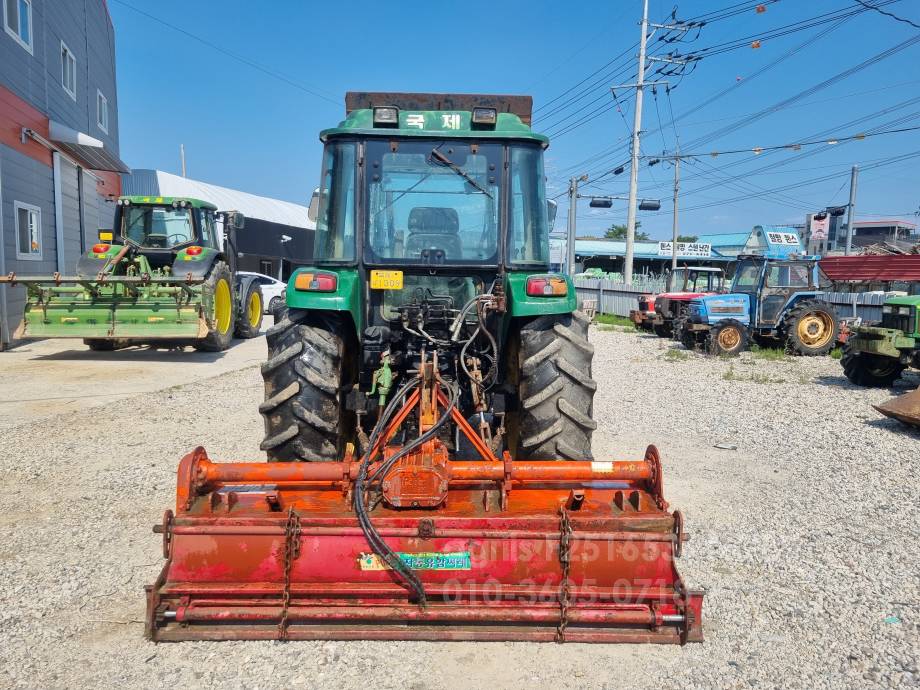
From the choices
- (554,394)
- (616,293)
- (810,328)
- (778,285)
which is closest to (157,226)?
(554,394)

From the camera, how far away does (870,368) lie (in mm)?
9297

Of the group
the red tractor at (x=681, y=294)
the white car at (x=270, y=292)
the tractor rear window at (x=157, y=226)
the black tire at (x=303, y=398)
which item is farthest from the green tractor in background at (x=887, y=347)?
the white car at (x=270, y=292)

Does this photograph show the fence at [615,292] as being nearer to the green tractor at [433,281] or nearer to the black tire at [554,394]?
the green tractor at [433,281]

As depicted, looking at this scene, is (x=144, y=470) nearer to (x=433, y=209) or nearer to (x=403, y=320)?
(x=403, y=320)

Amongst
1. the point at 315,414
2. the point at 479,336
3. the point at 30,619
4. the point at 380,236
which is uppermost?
the point at 380,236

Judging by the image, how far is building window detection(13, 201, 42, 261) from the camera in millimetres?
11719

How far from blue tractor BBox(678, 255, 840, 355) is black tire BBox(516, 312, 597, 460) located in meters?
10.2

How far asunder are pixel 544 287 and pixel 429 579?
5.75 ft

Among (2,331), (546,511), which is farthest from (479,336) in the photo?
(2,331)

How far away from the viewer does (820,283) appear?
537 inches

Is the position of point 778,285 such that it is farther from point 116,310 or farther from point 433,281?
point 116,310

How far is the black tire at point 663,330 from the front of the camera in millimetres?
16438

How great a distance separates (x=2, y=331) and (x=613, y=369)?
999cm

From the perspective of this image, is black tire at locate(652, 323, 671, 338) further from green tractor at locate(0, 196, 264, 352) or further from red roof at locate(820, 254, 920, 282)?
green tractor at locate(0, 196, 264, 352)
